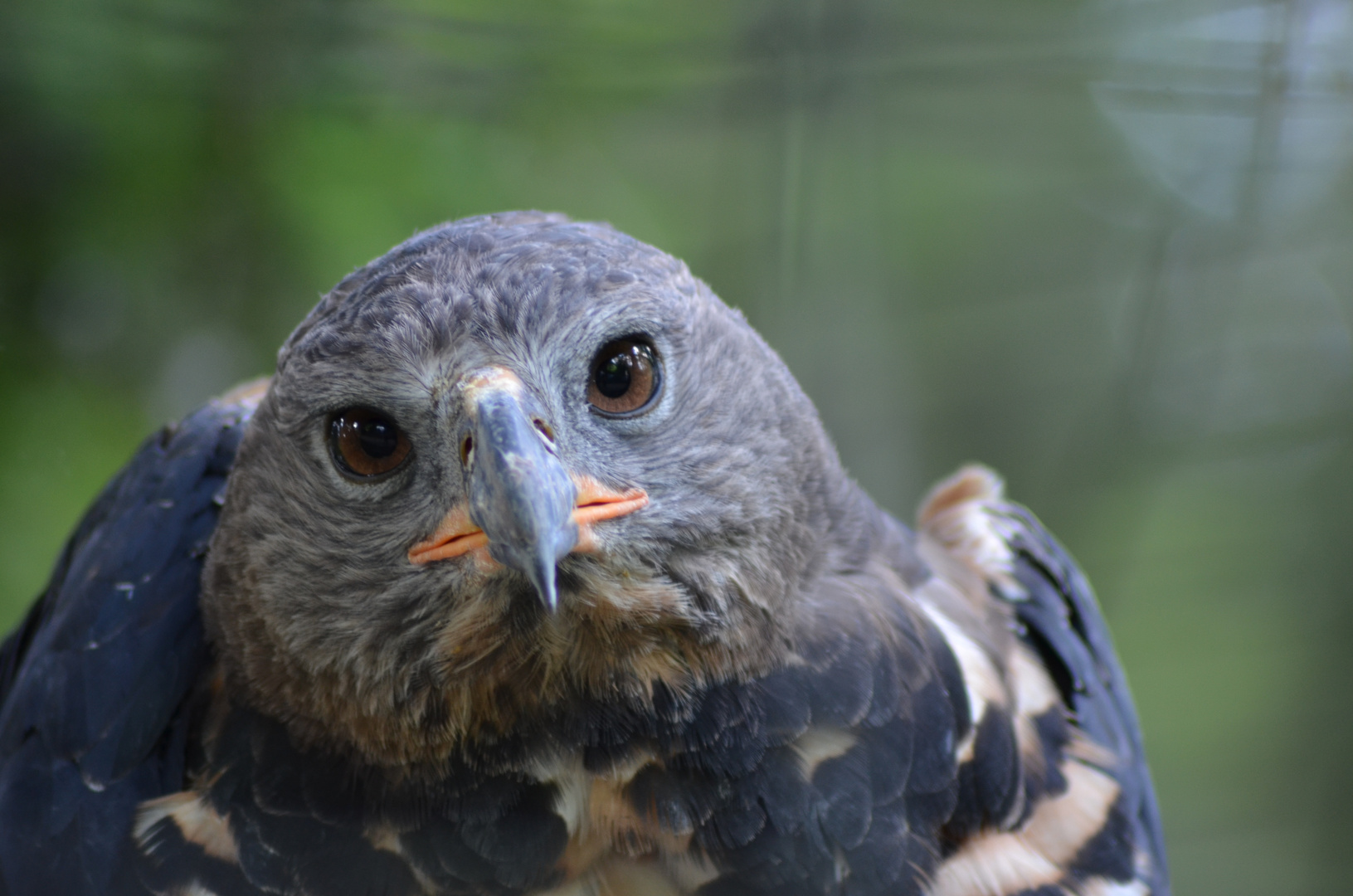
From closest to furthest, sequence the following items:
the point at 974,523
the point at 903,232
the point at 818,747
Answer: the point at 818,747
the point at 974,523
the point at 903,232

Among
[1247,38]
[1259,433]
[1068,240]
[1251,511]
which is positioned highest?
[1247,38]

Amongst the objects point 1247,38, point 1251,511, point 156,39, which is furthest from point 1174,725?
point 156,39

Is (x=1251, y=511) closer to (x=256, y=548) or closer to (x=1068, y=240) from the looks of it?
(x=1068, y=240)

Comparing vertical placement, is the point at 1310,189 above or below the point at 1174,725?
above

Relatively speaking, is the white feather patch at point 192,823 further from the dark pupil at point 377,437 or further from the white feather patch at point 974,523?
the white feather patch at point 974,523

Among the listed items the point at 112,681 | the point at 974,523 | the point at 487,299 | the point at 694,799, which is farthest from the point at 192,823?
the point at 974,523

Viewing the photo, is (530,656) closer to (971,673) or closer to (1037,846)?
(971,673)

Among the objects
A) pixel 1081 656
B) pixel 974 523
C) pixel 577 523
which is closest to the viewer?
pixel 577 523
